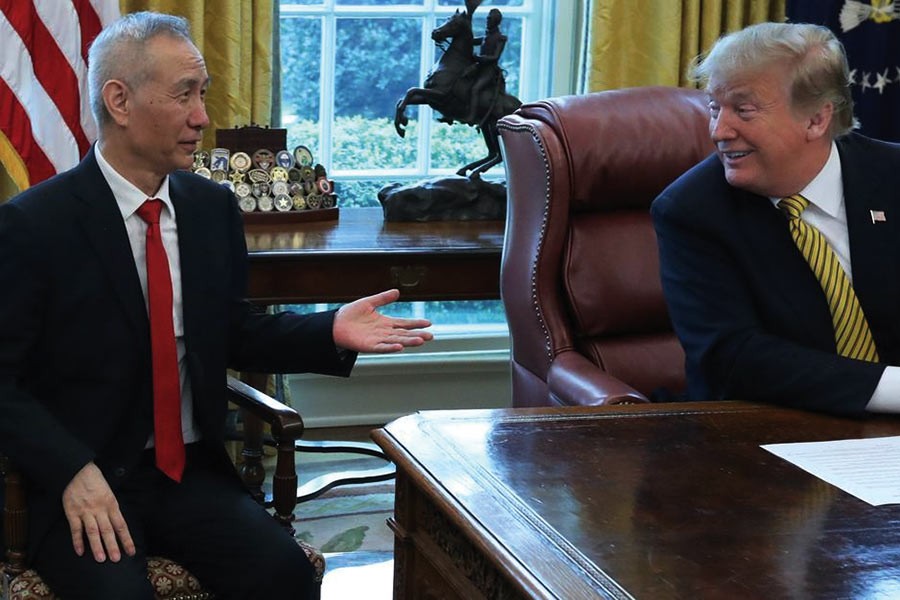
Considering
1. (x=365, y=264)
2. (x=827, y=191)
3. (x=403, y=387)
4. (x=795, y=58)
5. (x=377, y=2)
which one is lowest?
(x=403, y=387)

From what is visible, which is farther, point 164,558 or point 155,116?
point 155,116

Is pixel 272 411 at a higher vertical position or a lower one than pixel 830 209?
lower

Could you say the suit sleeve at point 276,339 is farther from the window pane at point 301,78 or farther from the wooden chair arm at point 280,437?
the window pane at point 301,78

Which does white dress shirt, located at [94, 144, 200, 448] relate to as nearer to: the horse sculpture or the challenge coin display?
the challenge coin display

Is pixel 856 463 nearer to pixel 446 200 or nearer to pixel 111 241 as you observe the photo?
pixel 111 241

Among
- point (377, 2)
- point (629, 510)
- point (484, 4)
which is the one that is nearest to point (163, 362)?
point (629, 510)

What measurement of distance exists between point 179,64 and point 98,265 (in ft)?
1.29

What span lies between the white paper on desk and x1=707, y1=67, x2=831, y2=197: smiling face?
59 centimetres

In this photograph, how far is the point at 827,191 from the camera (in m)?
2.43

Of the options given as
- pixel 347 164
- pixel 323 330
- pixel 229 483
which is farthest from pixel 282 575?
pixel 347 164

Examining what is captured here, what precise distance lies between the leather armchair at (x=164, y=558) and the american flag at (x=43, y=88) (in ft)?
4.68

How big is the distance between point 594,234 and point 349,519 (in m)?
1.26

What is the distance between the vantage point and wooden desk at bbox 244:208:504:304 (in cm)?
332

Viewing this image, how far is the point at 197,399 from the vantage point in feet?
7.71
